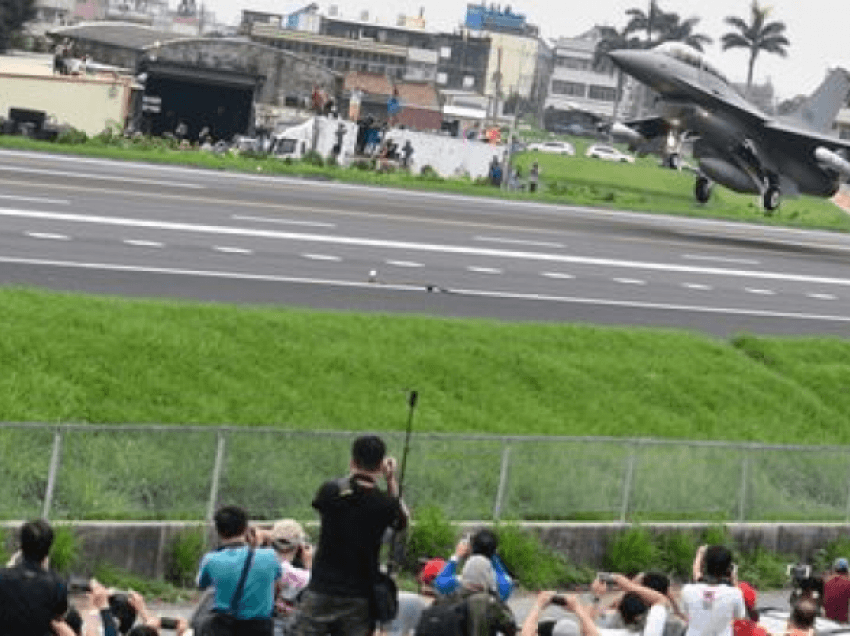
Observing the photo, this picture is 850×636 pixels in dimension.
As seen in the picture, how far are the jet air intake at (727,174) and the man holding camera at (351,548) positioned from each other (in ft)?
188

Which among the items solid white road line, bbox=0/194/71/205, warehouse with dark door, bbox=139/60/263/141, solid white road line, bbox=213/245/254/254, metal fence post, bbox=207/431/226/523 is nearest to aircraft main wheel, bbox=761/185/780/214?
solid white road line, bbox=0/194/71/205

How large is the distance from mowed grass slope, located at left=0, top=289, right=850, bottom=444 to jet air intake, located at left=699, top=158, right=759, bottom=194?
30.0m

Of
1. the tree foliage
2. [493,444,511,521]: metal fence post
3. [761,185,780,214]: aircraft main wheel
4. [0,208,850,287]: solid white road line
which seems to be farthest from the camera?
the tree foliage

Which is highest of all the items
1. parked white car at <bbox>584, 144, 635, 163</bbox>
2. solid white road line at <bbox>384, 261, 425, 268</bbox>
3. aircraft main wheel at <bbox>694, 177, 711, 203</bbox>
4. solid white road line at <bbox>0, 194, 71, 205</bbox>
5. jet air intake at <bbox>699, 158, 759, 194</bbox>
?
jet air intake at <bbox>699, 158, 759, 194</bbox>

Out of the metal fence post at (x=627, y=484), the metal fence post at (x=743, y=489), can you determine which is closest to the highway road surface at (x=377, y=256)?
the metal fence post at (x=743, y=489)

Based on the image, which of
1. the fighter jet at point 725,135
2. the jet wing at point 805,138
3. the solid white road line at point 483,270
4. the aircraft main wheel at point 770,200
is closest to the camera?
the solid white road line at point 483,270

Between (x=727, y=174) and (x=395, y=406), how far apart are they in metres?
41.8

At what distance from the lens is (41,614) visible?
45.0ft

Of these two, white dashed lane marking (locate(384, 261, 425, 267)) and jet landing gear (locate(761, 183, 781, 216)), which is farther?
jet landing gear (locate(761, 183, 781, 216))

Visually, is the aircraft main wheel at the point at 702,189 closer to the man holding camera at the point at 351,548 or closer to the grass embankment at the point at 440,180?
the grass embankment at the point at 440,180

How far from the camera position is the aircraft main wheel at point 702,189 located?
74.0 m

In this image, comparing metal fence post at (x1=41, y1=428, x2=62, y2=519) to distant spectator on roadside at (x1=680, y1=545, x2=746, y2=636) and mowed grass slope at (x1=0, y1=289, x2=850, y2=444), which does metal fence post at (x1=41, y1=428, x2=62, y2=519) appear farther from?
distant spectator on roadside at (x1=680, y1=545, x2=746, y2=636)

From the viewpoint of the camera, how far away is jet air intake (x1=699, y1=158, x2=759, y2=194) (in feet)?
235

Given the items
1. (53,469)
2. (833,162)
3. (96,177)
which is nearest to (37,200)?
(96,177)
